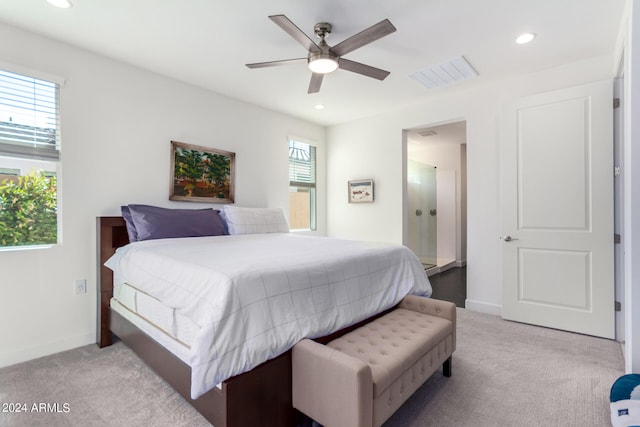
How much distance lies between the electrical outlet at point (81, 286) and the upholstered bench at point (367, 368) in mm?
2204

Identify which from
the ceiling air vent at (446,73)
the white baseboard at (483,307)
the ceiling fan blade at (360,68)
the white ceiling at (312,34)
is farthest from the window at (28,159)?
the white baseboard at (483,307)

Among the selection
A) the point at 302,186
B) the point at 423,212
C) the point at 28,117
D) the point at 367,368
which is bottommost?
the point at 367,368

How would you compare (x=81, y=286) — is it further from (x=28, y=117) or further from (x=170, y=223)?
(x=28, y=117)

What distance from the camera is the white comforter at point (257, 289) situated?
1.30 m

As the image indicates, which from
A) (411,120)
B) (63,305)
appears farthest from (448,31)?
(63,305)

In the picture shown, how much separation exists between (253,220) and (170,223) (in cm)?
93

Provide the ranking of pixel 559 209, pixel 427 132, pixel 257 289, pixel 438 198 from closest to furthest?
pixel 257 289 → pixel 559 209 → pixel 427 132 → pixel 438 198

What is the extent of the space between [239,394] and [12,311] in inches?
85.1

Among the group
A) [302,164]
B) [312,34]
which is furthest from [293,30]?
[302,164]

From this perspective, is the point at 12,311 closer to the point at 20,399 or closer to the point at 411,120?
the point at 20,399

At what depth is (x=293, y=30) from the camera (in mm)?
1874

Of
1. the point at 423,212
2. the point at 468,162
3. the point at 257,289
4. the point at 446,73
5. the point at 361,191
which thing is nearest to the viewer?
the point at 257,289

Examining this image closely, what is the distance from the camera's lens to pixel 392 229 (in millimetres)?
4281

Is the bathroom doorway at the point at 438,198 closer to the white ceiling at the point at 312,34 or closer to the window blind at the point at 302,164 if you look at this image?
the window blind at the point at 302,164
